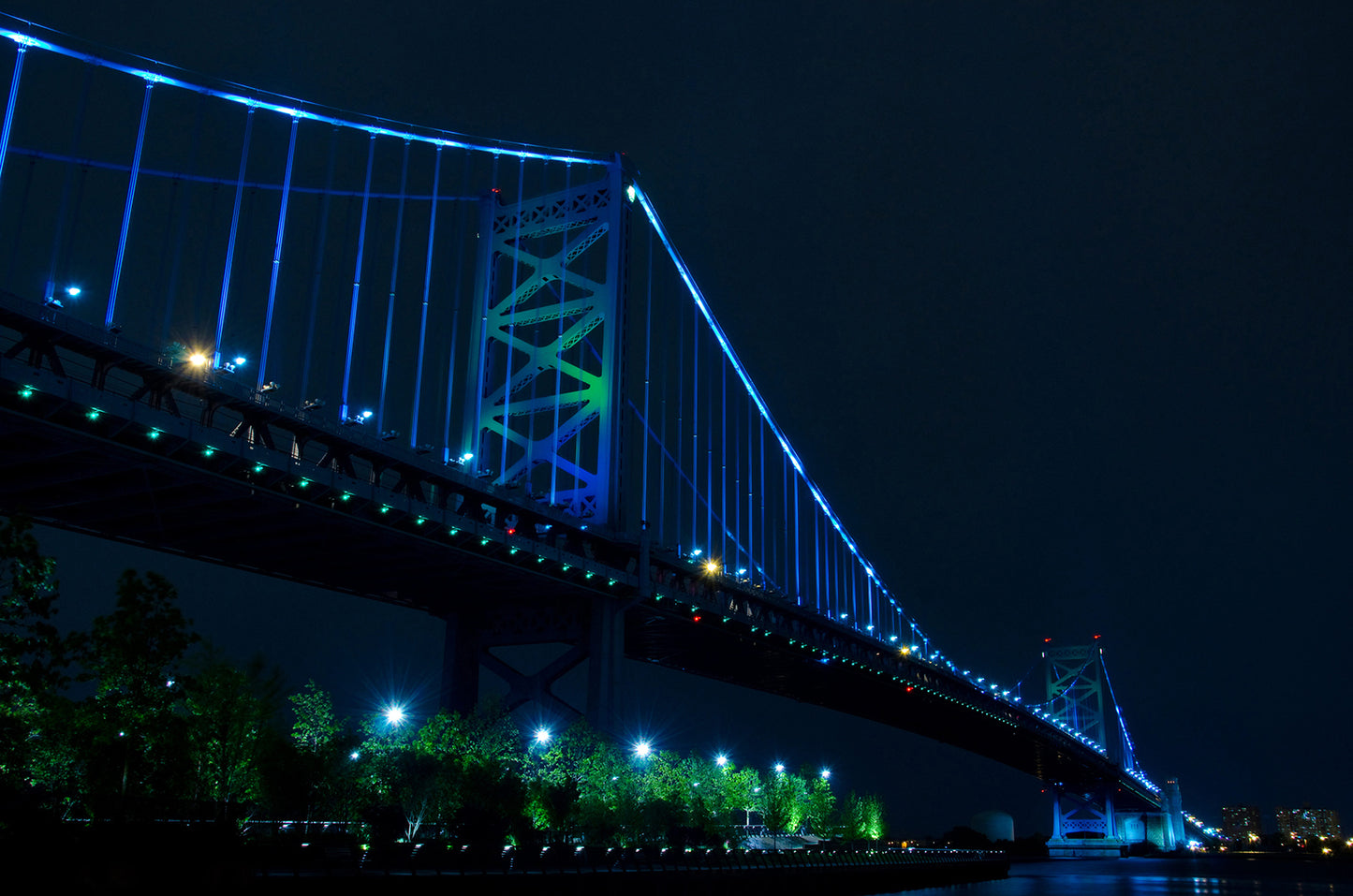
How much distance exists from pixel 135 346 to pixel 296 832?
12.9 metres

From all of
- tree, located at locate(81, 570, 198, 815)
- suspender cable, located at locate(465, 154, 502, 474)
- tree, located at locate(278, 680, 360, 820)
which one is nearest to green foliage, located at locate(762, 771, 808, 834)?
suspender cable, located at locate(465, 154, 502, 474)

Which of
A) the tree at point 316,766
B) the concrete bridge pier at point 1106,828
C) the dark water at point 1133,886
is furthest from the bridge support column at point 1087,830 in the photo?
the tree at point 316,766

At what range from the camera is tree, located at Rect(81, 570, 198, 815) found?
81.7 feet

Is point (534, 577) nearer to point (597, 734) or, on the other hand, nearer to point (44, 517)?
point (597, 734)

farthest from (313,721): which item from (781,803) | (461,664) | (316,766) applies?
(781,803)

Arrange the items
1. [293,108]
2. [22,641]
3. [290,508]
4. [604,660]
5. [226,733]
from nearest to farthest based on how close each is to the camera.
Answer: [22,641]
[226,733]
[290,508]
[293,108]
[604,660]

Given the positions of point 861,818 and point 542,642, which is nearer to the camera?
point 542,642

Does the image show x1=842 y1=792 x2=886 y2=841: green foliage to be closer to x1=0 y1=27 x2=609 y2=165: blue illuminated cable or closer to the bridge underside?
the bridge underside

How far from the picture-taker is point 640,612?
52625 mm

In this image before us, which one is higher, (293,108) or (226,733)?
(293,108)

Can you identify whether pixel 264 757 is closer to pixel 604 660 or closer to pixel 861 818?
pixel 604 660

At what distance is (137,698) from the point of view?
82.8 feet

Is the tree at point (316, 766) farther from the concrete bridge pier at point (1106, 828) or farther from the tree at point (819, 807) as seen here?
the concrete bridge pier at point (1106, 828)

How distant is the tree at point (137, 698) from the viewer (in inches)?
980
